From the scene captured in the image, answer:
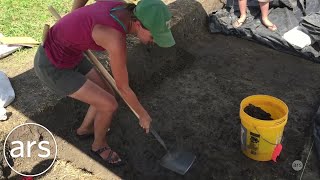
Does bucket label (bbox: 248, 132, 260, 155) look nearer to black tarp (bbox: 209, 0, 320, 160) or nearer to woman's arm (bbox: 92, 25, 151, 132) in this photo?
woman's arm (bbox: 92, 25, 151, 132)

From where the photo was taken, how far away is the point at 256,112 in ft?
10.6

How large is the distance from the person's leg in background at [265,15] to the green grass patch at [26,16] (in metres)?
3.07

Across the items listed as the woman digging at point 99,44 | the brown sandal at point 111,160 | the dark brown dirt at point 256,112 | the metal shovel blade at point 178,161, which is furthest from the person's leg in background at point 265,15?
the brown sandal at point 111,160

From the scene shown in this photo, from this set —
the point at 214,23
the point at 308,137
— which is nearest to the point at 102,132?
the point at 308,137

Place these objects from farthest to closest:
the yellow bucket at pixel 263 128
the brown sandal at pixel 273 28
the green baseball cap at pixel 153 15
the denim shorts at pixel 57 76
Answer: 1. the brown sandal at pixel 273 28
2. the yellow bucket at pixel 263 128
3. the denim shorts at pixel 57 76
4. the green baseball cap at pixel 153 15

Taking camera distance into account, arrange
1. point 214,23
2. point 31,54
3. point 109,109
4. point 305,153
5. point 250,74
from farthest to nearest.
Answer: point 214,23 → point 250,74 → point 31,54 → point 305,153 → point 109,109

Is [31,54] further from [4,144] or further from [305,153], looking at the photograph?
[305,153]

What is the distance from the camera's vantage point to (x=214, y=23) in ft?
18.6

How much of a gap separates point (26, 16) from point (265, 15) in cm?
374

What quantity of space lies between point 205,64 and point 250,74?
2.11 ft

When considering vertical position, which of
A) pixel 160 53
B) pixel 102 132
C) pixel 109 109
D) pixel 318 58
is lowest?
pixel 318 58

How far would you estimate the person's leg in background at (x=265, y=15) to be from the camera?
17.7 feet

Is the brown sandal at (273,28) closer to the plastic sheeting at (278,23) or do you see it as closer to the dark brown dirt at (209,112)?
the plastic sheeting at (278,23)

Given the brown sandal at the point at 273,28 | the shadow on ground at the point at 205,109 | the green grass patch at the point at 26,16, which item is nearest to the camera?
the shadow on ground at the point at 205,109
